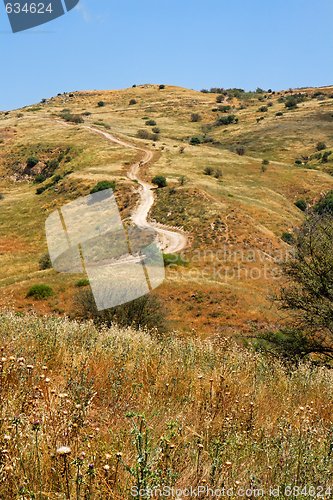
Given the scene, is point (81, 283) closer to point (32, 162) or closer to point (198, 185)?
point (198, 185)

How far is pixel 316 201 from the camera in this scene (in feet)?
239

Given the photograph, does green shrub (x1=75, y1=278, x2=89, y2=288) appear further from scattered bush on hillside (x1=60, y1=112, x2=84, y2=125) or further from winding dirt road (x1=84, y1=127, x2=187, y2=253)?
scattered bush on hillside (x1=60, y1=112, x2=84, y2=125)

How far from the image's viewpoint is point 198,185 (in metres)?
65.1

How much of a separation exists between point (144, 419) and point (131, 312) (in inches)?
905

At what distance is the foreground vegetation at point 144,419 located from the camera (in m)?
2.74

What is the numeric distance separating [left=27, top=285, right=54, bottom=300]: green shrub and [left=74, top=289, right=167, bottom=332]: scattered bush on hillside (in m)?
6.19

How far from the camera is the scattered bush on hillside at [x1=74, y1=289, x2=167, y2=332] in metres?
25.0

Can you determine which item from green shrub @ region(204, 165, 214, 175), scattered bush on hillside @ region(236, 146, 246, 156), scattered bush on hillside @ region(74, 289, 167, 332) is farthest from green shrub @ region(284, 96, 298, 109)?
scattered bush on hillside @ region(74, 289, 167, 332)

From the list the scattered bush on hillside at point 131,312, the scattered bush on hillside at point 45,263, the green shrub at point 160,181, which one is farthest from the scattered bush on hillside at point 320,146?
the scattered bush on hillside at point 131,312

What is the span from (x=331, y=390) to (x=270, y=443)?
9.63 feet

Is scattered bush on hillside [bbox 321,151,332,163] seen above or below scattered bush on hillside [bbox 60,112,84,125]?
below

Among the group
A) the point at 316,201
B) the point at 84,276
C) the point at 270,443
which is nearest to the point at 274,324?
the point at 84,276

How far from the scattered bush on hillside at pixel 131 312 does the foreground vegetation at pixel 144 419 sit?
685 inches

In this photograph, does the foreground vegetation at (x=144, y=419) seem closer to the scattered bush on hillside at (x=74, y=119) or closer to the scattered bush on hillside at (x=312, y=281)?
the scattered bush on hillside at (x=312, y=281)
